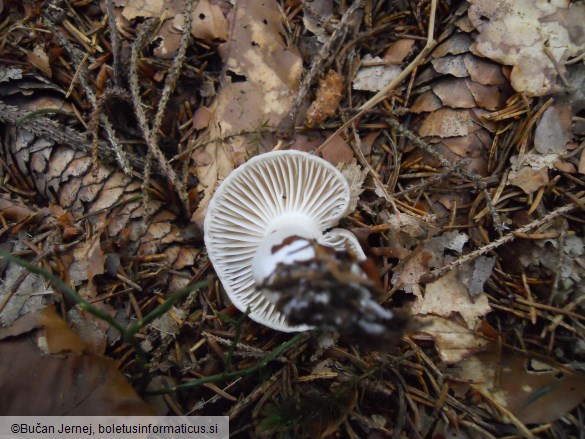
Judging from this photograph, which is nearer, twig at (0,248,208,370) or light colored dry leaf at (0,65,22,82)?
twig at (0,248,208,370)

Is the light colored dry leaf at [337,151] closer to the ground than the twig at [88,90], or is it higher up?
closer to the ground

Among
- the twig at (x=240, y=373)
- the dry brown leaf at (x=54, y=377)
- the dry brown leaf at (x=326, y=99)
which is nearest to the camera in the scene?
the dry brown leaf at (x=54, y=377)

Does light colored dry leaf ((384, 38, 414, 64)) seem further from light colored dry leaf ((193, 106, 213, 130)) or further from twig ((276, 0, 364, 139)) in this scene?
light colored dry leaf ((193, 106, 213, 130))

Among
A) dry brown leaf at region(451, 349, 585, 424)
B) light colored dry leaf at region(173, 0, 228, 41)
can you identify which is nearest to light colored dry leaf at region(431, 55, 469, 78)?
light colored dry leaf at region(173, 0, 228, 41)

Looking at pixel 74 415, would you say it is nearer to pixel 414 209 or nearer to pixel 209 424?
pixel 209 424

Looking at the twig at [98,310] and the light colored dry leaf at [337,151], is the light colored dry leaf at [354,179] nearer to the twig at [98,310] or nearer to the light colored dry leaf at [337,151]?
the light colored dry leaf at [337,151]

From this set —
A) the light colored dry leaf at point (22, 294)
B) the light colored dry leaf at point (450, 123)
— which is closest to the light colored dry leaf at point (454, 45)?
the light colored dry leaf at point (450, 123)
